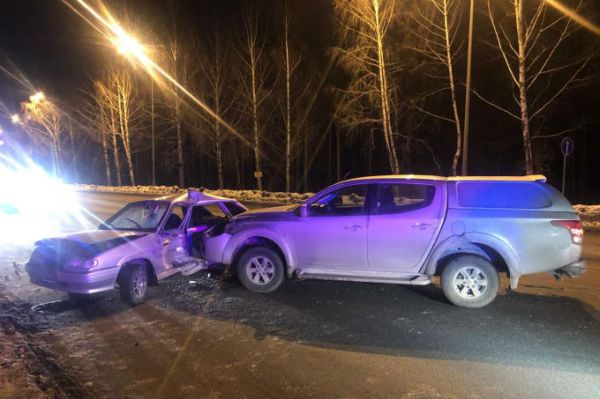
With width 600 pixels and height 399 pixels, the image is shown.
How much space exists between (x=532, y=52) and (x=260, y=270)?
70.0 feet

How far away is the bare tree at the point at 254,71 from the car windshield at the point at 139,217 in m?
22.9

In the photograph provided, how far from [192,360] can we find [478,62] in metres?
32.5

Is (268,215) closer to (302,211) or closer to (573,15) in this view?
(302,211)

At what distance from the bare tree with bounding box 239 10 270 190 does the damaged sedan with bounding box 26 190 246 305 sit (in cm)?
2303

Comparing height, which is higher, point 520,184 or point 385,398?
point 520,184

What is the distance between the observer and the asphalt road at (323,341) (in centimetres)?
450

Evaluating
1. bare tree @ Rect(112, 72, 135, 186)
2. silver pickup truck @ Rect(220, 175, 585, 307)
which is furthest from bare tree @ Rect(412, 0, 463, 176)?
bare tree @ Rect(112, 72, 135, 186)

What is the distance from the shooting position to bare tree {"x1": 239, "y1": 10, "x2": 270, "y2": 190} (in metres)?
32.2

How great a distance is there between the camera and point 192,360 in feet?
16.7

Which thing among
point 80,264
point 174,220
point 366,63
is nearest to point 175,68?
point 366,63

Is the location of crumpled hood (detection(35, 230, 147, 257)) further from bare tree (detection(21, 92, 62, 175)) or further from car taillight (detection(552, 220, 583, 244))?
bare tree (detection(21, 92, 62, 175))

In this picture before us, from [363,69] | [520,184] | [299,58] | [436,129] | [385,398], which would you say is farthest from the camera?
[436,129]

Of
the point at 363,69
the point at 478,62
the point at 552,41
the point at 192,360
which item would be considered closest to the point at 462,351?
the point at 192,360

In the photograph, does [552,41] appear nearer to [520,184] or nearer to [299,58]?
[299,58]
